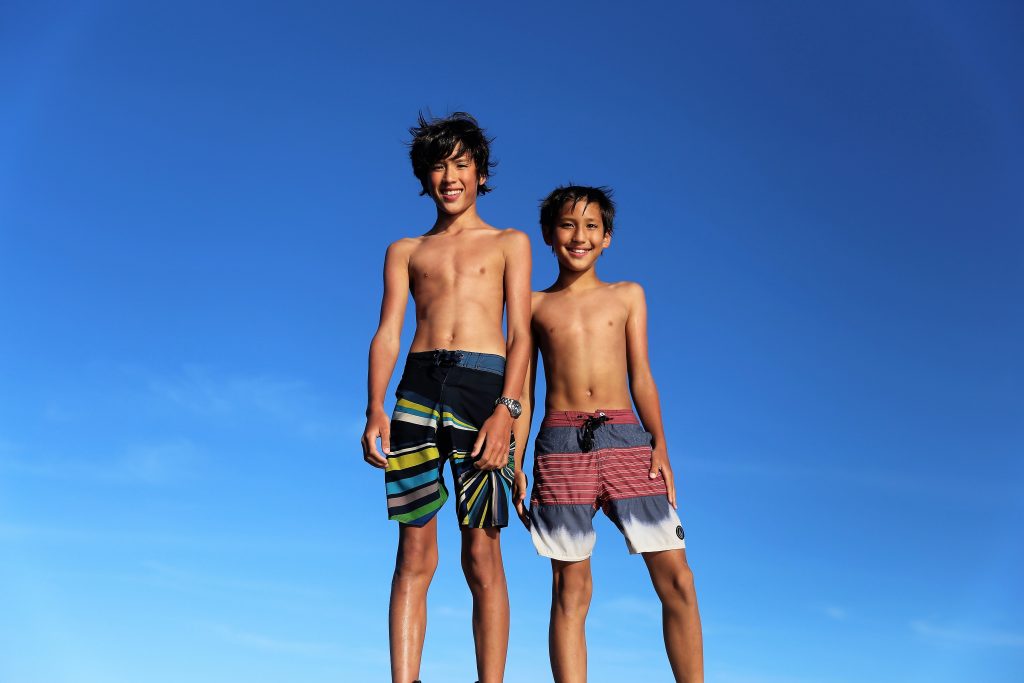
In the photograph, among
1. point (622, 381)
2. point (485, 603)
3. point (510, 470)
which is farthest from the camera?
point (622, 381)

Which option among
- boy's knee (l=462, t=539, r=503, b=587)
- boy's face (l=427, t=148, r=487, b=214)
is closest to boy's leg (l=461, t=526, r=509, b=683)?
boy's knee (l=462, t=539, r=503, b=587)

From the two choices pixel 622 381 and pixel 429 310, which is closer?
pixel 429 310

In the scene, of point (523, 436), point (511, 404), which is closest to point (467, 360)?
point (511, 404)

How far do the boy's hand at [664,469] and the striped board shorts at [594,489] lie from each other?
0.03 m

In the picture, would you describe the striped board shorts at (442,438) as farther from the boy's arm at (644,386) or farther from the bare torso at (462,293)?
the boy's arm at (644,386)

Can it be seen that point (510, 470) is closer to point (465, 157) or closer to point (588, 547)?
point (588, 547)

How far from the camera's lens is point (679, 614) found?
6.43 m

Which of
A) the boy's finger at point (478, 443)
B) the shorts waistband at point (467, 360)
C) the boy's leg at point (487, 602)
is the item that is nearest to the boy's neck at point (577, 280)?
the shorts waistband at point (467, 360)

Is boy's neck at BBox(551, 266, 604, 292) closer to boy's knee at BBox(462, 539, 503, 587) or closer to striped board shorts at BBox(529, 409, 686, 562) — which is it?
striped board shorts at BBox(529, 409, 686, 562)

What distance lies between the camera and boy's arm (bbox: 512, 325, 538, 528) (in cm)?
646

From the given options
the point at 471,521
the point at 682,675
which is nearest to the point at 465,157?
the point at 471,521

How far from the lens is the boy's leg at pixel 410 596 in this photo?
18.2 feet

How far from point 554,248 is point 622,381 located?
1.09m

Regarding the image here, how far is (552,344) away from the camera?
691cm
